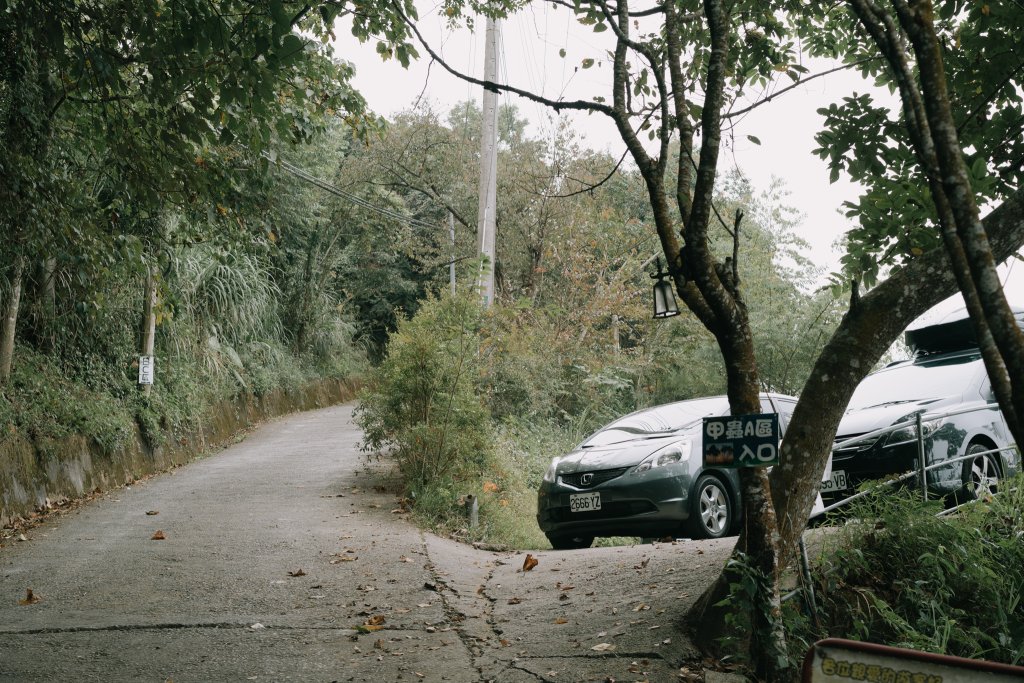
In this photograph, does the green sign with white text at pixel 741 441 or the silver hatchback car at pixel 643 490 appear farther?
the silver hatchback car at pixel 643 490

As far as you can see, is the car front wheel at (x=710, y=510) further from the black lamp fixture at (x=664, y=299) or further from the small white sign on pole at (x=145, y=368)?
the small white sign on pole at (x=145, y=368)

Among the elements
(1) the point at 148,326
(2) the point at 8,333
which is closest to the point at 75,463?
(2) the point at 8,333

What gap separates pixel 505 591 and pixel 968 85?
18.1 feet

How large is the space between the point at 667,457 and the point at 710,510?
2.29 feet

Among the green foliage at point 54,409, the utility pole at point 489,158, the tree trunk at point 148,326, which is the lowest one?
the green foliage at point 54,409

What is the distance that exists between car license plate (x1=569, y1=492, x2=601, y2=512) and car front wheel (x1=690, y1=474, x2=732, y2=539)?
97 cm

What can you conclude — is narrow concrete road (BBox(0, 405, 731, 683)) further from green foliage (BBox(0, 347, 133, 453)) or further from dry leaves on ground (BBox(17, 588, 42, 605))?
green foliage (BBox(0, 347, 133, 453))

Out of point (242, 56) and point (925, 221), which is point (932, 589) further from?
point (242, 56)

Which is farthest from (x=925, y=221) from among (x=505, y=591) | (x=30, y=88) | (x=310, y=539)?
(x=30, y=88)

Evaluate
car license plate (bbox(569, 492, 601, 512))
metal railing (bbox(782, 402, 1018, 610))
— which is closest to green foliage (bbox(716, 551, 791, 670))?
metal railing (bbox(782, 402, 1018, 610))

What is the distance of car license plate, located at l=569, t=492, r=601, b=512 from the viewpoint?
906 cm

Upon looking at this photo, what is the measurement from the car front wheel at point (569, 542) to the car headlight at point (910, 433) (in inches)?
131

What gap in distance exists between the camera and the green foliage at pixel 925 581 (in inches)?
200

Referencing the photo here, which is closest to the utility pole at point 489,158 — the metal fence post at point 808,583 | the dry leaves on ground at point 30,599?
the dry leaves on ground at point 30,599
